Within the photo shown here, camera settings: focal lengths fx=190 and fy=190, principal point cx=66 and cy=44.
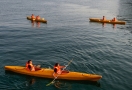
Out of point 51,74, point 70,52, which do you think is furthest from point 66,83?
point 70,52

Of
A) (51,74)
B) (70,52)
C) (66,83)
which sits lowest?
(66,83)

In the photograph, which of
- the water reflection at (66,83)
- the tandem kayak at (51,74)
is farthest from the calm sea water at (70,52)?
the tandem kayak at (51,74)

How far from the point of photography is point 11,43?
103ft

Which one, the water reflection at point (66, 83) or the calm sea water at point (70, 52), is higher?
the calm sea water at point (70, 52)

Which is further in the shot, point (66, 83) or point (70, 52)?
point (70, 52)

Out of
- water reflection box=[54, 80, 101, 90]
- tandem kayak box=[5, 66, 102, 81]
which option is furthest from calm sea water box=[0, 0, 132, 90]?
tandem kayak box=[5, 66, 102, 81]

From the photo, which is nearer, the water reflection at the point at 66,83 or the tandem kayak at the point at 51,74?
the water reflection at the point at 66,83

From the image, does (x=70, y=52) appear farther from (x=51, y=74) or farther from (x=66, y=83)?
(x=66, y=83)

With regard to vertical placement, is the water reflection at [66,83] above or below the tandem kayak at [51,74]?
below

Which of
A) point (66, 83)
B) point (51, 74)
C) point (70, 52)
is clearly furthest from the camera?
point (70, 52)

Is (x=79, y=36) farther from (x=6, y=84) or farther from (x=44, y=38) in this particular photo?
(x=6, y=84)

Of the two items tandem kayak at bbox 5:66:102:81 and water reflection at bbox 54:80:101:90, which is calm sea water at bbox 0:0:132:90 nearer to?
water reflection at bbox 54:80:101:90

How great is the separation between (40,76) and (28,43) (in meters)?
12.1

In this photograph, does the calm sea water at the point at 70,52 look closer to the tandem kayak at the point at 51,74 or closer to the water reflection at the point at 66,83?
the water reflection at the point at 66,83
